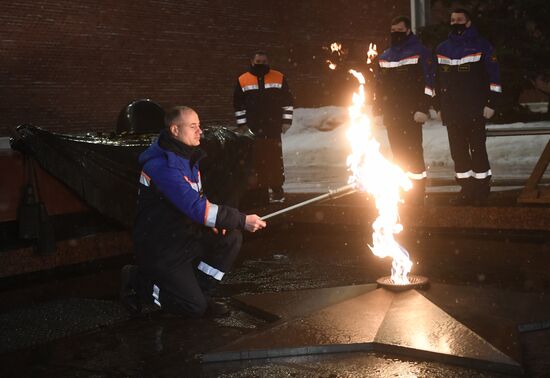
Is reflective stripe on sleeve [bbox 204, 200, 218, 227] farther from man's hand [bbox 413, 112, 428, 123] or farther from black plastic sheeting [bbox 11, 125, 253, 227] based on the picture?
man's hand [bbox 413, 112, 428, 123]

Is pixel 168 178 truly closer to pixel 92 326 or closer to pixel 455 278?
pixel 92 326

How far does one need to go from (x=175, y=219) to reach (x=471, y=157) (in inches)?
155

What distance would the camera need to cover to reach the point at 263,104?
9391mm

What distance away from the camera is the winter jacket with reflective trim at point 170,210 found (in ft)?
16.1

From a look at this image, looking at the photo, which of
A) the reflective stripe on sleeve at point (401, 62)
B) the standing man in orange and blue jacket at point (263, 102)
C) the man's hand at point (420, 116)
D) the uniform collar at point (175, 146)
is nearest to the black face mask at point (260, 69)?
the standing man in orange and blue jacket at point (263, 102)

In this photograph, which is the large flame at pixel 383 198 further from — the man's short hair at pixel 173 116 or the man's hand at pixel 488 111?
the man's hand at pixel 488 111

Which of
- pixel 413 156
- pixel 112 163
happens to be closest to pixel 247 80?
pixel 413 156

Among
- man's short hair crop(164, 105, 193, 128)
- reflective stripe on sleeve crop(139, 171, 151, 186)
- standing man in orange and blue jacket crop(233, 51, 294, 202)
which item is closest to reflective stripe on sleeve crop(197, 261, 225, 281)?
reflective stripe on sleeve crop(139, 171, 151, 186)

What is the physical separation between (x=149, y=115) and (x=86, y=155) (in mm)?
1511

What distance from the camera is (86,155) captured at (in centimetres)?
646

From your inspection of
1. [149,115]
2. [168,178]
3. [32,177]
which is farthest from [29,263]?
[149,115]

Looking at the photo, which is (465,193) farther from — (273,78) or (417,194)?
(273,78)

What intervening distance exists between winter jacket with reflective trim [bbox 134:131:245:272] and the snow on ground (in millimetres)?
5780

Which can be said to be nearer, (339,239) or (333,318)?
(333,318)
